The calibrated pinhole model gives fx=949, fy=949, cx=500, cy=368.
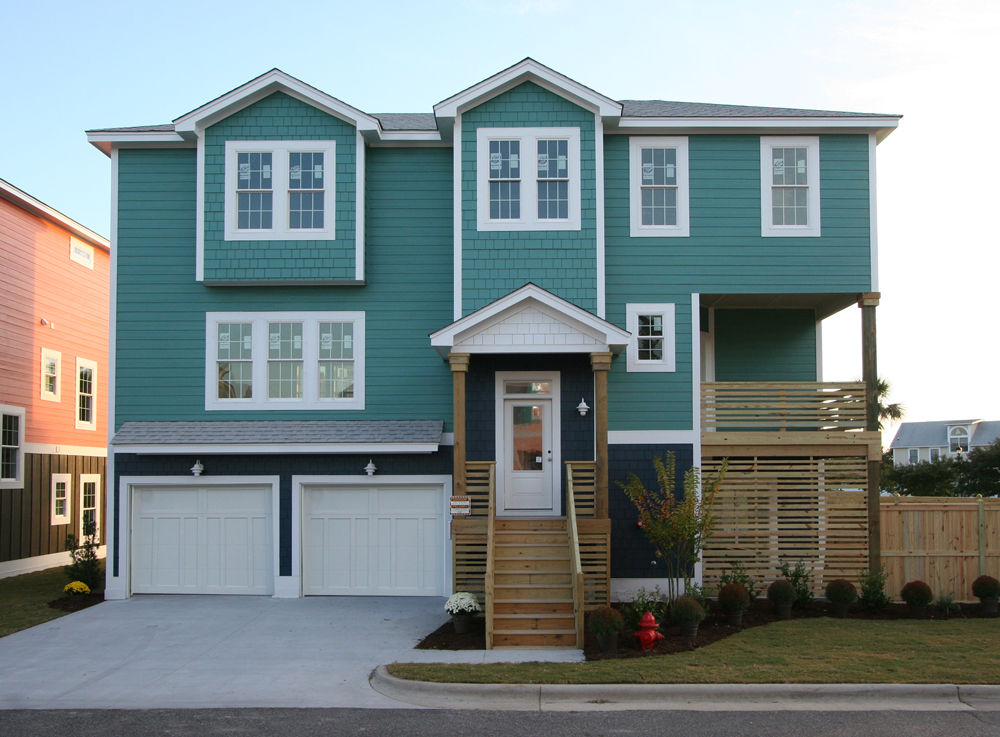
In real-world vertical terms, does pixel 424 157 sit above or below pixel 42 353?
above

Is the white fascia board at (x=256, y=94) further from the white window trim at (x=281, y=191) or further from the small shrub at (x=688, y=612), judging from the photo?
the small shrub at (x=688, y=612)

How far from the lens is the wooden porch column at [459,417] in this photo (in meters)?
14.7

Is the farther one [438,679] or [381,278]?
[381,278]

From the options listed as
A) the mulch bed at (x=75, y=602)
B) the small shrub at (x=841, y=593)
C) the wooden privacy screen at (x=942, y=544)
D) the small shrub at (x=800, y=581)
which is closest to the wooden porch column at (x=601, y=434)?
the small shrub at (x=800, y=581)

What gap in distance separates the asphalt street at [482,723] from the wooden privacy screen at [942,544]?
6927 millimetres

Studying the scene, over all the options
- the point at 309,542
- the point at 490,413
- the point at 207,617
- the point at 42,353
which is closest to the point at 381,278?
the point at 490,413

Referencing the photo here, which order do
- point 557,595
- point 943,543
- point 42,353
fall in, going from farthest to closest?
point 42,353
point 943,543
point 557,595

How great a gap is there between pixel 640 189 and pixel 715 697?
9573 mm

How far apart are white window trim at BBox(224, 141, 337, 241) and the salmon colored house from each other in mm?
5896

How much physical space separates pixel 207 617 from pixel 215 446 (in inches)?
116

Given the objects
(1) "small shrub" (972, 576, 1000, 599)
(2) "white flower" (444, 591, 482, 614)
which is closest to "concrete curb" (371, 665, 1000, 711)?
(2) "white flower" (444, 591, 482, 614)

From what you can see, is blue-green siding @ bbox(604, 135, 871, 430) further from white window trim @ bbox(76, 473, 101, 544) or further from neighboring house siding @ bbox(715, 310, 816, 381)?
white window trim @ bbox(76, 473, 101, 544)

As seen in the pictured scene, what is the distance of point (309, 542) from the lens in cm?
1678

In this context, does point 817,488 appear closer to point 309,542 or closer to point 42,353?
point 309,542
